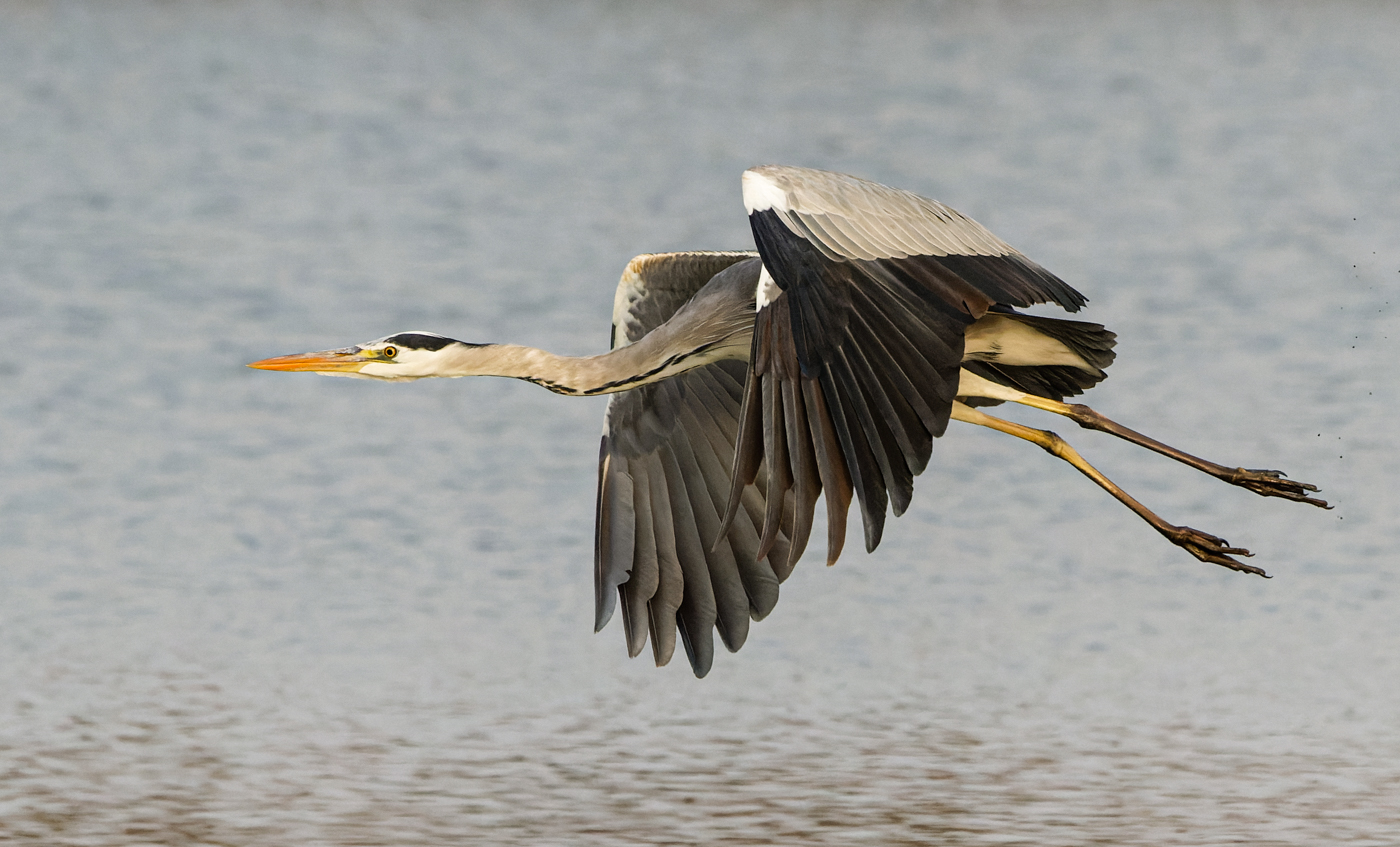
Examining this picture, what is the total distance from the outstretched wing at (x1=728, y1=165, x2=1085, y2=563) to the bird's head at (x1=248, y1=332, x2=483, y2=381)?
1.49 m

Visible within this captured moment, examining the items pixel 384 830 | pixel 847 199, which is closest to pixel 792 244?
pixel 847 199

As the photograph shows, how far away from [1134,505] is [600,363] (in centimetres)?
207

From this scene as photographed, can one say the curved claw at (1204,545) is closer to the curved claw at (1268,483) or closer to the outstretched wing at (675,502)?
the curved claw at (1268,483)

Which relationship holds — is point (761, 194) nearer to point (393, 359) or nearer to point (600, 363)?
point (600, 363)

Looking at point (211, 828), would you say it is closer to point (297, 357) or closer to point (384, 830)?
point (384, 830)

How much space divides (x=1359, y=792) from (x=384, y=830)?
154 inches

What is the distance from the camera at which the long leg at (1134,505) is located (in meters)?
7.45

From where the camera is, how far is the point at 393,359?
24.5ft

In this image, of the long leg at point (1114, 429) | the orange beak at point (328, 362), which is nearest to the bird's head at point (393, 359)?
the orange beak at point (328, 362)

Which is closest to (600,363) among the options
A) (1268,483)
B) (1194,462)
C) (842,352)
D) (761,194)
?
(761,194)

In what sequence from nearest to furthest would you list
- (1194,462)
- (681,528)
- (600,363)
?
(600,363)
(1194,462)
(681,528)

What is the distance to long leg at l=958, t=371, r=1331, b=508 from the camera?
762 centimetres

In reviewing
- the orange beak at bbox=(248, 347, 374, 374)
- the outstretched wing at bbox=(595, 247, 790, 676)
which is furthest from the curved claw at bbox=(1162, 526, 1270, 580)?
the orange beak at bbox=(248, 347, 374, 374)

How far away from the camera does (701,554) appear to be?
8.09 metres
